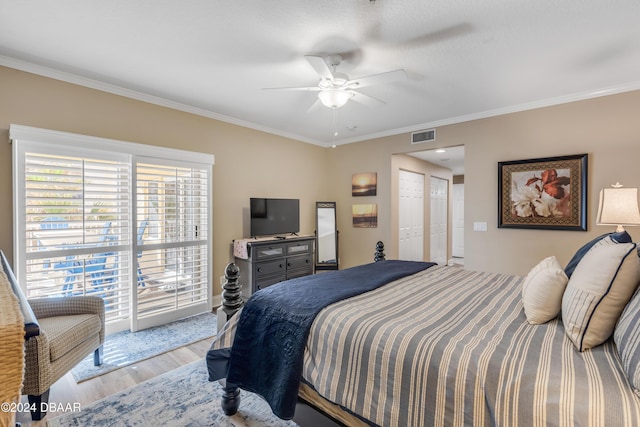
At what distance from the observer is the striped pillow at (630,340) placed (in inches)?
35.9

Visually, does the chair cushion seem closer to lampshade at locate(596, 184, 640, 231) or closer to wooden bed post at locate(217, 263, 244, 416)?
wooden bed post at locate(217, 263, 244, 416)

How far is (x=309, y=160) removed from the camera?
5.47 meters

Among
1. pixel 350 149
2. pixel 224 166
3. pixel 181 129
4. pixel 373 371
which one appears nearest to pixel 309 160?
pixel 350 149

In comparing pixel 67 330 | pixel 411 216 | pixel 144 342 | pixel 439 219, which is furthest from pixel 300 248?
pixel 439 219

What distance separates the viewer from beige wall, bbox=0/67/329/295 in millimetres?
2631

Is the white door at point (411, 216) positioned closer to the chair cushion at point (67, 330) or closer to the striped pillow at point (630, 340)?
the striped pillow at point (630, 340)

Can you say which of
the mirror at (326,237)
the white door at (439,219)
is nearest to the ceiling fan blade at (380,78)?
the mirror at (326,237)

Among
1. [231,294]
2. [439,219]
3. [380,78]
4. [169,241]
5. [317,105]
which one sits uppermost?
[317,105]

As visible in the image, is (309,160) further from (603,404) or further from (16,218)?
(603,404)

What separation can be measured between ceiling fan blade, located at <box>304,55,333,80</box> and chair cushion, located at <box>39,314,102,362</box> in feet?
8.44

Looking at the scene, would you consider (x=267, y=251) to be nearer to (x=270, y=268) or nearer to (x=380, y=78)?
(x=270, y=268)

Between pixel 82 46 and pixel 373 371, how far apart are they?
123 inches

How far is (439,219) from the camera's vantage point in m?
7.29

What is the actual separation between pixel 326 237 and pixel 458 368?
14.3ft
